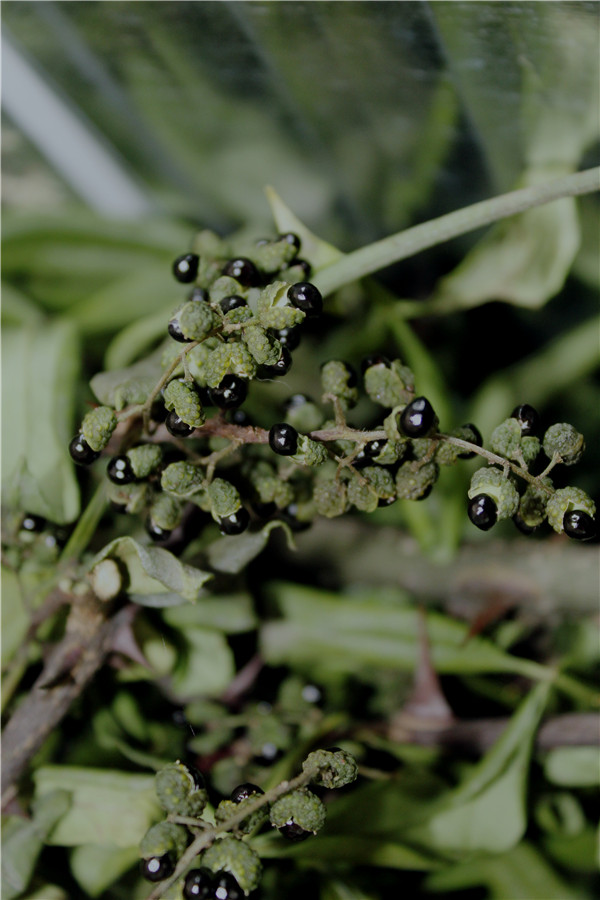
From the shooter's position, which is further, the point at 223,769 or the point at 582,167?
the point at 582,167

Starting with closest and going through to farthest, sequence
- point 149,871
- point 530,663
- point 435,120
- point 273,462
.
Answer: point 149,871 < point 273,462 < point 530,663 < point 435,120

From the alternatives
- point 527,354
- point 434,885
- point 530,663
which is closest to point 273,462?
point 530,663

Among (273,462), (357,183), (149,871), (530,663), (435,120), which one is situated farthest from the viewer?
(357,183)

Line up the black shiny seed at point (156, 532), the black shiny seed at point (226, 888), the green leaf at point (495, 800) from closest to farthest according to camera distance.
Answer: the black shiny seed at point (226, 888) < the black shiny seed at point (156, 532) < the green leaf at point (495, 800)

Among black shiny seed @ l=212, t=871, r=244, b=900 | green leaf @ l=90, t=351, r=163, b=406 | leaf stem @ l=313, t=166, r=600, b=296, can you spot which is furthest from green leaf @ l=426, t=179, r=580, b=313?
black shiny seed @ l=212, t=871, r=244, b=900

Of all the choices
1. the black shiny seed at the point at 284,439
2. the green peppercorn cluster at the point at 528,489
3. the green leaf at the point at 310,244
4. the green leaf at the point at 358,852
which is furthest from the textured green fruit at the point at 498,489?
the green leaf at the point at 358,852

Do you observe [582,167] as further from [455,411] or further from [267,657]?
[267,657]

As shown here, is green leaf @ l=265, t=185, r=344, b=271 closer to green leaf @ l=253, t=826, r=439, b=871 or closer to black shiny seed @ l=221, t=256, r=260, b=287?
black shiny seed @ l=221, t=256, r=260, b=287

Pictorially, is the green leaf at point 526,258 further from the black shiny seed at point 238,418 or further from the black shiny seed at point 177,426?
the black shiny seed at point 177,426
